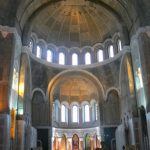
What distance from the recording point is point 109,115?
120 feet

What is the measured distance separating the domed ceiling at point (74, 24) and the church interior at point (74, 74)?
15cm

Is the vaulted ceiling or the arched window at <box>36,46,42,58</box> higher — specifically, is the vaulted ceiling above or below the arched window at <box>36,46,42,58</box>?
above

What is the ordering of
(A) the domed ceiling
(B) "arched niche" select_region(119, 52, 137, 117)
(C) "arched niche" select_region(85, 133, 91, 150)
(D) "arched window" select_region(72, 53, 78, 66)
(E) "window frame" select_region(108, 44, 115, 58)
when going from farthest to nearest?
(C) "arched niche" select_region(85, 133, 91, 150), (D) "arched window" select_region(72, 53, 78, 66), (E) "window frame" select_region(108, 44, 115, 58), (A) the domed ceiling, (B) "arched niche" select_region(119, 52, 137, 117)

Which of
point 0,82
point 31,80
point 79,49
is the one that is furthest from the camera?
point 79,49

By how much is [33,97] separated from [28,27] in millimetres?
10164

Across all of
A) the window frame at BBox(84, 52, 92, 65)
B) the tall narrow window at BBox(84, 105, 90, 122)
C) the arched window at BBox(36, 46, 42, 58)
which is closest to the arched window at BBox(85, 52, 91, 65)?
the window frame at BBox(84, 52, 92, 65)

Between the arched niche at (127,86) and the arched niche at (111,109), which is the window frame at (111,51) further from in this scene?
the arched niche at (111,109)

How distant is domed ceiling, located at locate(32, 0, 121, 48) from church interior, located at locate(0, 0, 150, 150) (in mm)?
145

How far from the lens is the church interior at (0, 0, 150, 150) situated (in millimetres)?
25531

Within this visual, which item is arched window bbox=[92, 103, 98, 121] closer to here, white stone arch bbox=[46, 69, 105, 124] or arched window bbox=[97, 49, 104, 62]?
white stone arch bbox=[46, 69, 105, 124]

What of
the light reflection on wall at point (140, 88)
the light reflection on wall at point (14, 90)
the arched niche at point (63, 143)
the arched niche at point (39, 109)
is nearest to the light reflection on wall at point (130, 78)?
the light reflection on wall at point (140, 88)

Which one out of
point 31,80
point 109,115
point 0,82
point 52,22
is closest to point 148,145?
point 109,115

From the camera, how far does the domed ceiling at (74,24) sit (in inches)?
1387

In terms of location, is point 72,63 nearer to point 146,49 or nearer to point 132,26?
point 132,26
